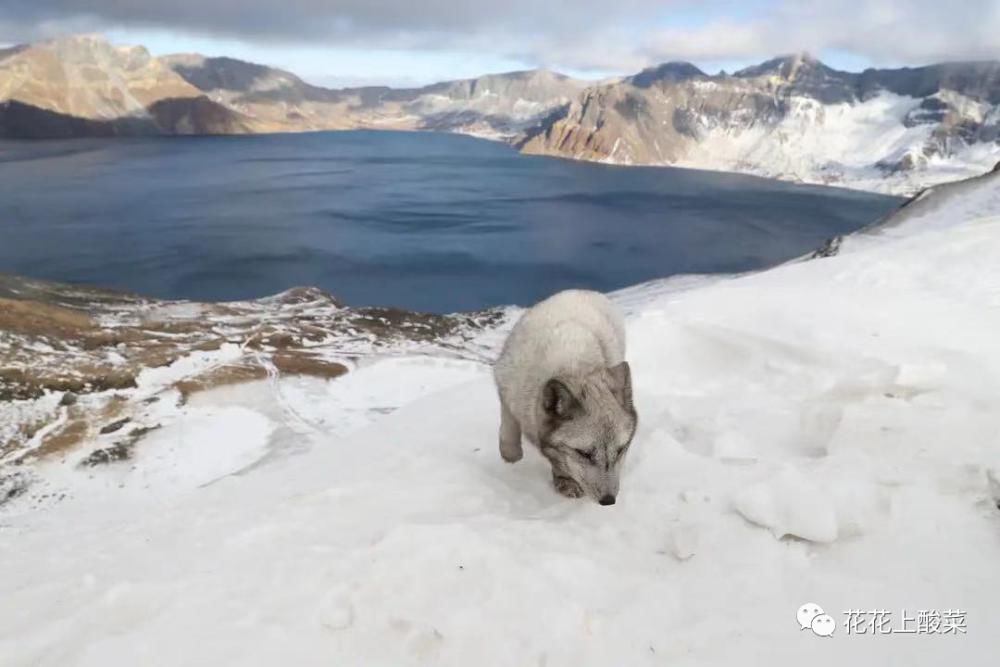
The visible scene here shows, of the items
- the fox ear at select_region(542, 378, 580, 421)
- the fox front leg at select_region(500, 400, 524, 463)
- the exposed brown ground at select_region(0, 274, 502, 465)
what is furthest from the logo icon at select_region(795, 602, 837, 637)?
the exposed brown ground at select_region(0, 274, 502, 465)

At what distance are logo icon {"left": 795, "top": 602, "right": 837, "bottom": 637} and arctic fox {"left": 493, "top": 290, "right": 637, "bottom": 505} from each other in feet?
7.48

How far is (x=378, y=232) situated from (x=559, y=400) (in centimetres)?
10957

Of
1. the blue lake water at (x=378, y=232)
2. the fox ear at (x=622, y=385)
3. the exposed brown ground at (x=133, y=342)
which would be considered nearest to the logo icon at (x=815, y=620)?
the fox ear at (x=622, y=385)

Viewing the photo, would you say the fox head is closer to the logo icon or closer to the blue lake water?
the logo icon

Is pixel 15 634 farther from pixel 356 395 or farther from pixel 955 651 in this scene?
pixel 356 395

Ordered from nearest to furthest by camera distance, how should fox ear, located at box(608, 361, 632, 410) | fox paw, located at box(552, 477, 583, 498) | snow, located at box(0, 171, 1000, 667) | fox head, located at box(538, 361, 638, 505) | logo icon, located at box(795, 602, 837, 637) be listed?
logo icon, located at box(795, 602, 837, 637), snow, located at box(0, 171, 1000, 667), fox head, located at box(538, 361, 638, 505), fox ear, located at box(608, 361, 632, 410), fox paw, located at box(552, 477, 583, 498)

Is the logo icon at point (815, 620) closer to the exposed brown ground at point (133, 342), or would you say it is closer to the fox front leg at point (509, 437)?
the fox front leg at point (509, 437)

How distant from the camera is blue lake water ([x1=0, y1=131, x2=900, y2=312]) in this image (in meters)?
87.1

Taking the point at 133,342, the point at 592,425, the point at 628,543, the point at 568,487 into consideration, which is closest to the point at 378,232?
the point at 133,342

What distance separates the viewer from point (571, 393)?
24.4 feet

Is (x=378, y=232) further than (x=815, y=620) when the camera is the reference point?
Yes

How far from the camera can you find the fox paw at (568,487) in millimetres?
8126

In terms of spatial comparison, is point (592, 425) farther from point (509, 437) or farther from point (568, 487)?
point (509, 437)

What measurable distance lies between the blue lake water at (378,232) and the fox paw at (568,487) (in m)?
72.1
